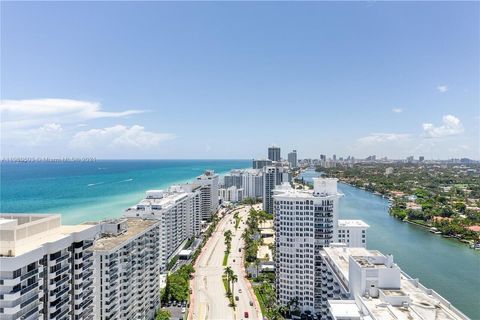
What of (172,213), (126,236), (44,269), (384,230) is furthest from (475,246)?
(44,269)

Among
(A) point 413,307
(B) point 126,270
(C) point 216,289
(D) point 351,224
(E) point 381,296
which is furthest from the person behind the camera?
(C) point 216,289

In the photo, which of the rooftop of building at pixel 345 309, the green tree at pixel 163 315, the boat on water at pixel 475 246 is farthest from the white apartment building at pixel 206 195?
the rooftop of building at pixel 345 309

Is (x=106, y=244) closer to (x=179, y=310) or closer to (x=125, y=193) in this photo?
(x=179, y=310)

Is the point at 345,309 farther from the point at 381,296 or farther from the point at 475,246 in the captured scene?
the point at 475,246

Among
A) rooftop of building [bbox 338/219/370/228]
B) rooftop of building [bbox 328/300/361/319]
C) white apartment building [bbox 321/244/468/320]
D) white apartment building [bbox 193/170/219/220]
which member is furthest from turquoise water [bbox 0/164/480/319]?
rooftop of building [bbox 328/300/361/319]

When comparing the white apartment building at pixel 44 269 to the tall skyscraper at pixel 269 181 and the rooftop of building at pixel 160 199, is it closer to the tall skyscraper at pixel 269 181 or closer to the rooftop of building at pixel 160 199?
the rooftop of building at pixel 160 199

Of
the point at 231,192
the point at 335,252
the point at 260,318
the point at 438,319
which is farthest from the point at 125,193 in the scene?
the point at 438,319

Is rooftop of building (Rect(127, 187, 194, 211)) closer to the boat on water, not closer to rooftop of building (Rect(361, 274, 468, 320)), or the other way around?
rooftop of building (Rect(361, 274, 468, 320))
